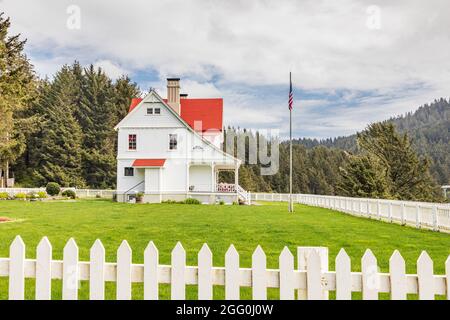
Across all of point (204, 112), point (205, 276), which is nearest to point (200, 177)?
point (204, 112)

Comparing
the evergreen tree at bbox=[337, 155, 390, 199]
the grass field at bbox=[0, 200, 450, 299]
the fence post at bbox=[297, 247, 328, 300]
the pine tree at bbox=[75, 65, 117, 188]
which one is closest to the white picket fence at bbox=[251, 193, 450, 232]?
the grass field at bbox=[0, 200, 450, 299]

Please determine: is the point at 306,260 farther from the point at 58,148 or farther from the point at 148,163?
the point at 58,148

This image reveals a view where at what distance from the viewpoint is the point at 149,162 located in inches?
1294

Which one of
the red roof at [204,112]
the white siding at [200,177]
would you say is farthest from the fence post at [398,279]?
the red roof at [204,112]

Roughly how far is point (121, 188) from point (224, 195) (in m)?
8.79

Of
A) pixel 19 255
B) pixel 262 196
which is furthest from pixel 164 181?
pixel 19 255

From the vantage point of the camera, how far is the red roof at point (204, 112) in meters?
36.3

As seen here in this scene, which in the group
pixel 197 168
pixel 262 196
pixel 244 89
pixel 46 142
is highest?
pixel 244 89

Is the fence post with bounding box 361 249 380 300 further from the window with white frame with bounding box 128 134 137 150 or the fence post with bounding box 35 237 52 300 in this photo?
the window with white frame with bounding box 128 134 137 150

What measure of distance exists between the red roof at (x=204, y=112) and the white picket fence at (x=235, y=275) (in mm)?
31994

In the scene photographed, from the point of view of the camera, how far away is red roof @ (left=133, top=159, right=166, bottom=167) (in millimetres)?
32266

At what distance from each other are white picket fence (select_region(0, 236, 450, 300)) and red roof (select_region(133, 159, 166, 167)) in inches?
1124
